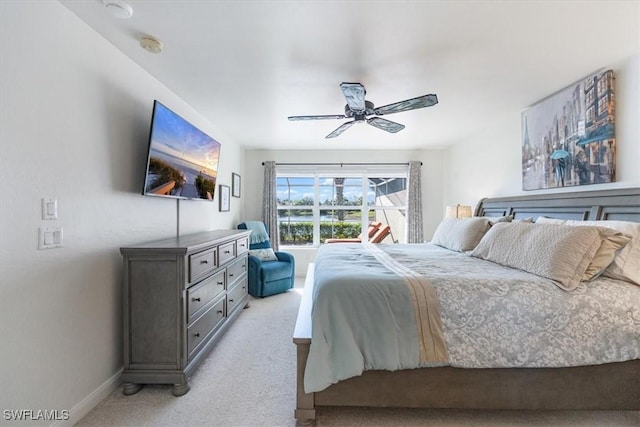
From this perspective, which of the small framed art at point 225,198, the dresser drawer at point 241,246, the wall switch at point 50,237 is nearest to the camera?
the wall switch at point 50,237

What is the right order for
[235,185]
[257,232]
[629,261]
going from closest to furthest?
[629,261], [257,232], [235,185]

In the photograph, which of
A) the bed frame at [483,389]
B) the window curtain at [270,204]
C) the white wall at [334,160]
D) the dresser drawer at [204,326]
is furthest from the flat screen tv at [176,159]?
the white wall at [334,160]

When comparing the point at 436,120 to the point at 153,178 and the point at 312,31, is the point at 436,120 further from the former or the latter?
the point at 153,178

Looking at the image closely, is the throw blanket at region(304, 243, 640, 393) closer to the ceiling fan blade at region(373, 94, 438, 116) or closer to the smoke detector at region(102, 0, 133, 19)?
the ceiling fan blade at region(373, 94, 438, 116)

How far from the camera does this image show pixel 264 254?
433 cm

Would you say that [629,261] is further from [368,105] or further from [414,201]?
[414,201]

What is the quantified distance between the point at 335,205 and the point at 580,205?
3.72 m

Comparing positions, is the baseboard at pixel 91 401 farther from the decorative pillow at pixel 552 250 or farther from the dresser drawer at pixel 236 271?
the decorative pillow at pixel 552 250

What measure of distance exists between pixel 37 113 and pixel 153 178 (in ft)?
2.65

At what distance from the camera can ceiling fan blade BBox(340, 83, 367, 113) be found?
7.17ft

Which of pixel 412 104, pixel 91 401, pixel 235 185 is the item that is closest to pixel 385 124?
pixel 412 104

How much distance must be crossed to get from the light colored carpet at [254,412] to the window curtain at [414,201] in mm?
3573

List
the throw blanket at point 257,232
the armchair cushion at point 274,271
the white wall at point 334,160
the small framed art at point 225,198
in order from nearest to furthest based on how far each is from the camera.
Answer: the armchair cushion at point 274,271, the small framed art at point 225,198, the throw blanket at point 257,232, the white wall at point 334,160

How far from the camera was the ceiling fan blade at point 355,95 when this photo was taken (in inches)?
86.0
